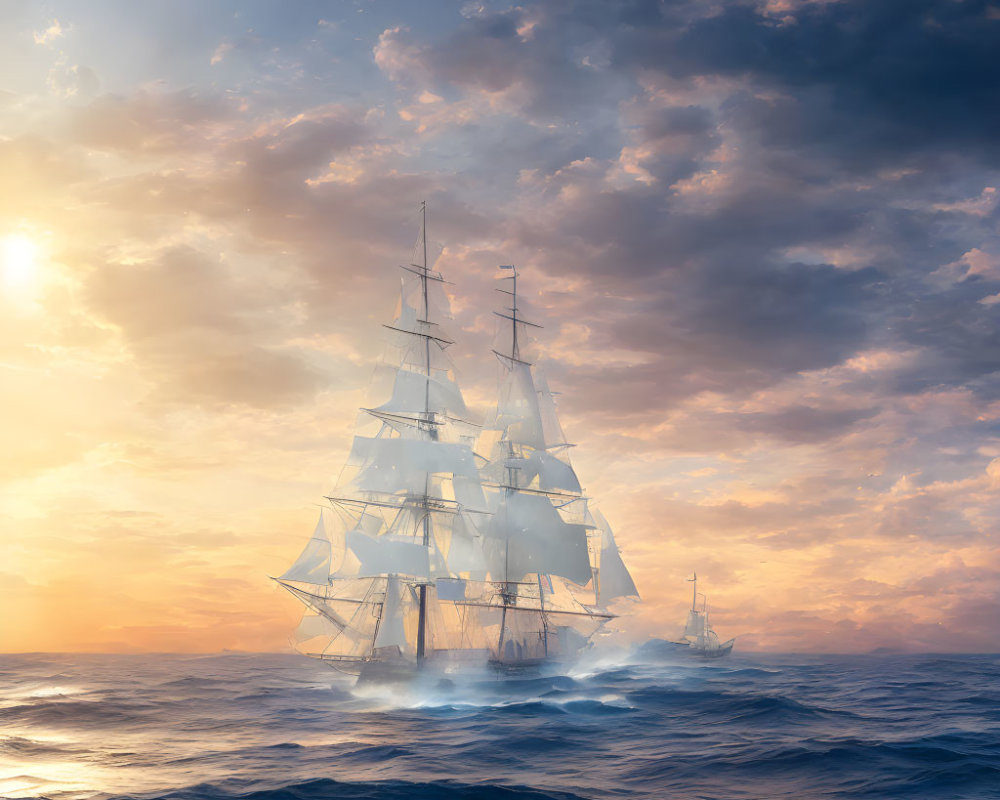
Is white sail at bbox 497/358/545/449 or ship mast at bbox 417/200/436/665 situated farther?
white sail at bbox 497/358/545/449

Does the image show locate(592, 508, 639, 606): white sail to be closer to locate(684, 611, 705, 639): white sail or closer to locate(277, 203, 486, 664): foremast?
locate(277, 203, 486, 664): foremast

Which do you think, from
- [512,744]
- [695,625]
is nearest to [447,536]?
[512,744]

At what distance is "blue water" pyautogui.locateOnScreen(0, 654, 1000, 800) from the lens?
30.4 m

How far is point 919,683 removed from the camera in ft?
245

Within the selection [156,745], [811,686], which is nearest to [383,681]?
[156,745]

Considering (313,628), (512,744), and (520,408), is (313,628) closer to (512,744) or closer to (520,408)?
(520,408)

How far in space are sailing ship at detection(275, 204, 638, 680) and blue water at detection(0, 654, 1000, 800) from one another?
9.31m

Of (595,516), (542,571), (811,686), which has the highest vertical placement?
(595,516)

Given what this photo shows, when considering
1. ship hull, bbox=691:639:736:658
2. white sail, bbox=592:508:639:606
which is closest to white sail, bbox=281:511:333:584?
white sail, bbox=592:508:639:606

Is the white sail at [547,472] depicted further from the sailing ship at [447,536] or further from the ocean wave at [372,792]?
the ocean wave at [372,792]

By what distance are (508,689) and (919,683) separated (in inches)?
1496

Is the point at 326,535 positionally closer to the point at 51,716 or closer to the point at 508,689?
the point at 508,689

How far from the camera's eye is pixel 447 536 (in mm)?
87812

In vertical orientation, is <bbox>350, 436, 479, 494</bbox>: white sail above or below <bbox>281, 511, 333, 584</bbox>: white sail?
above
